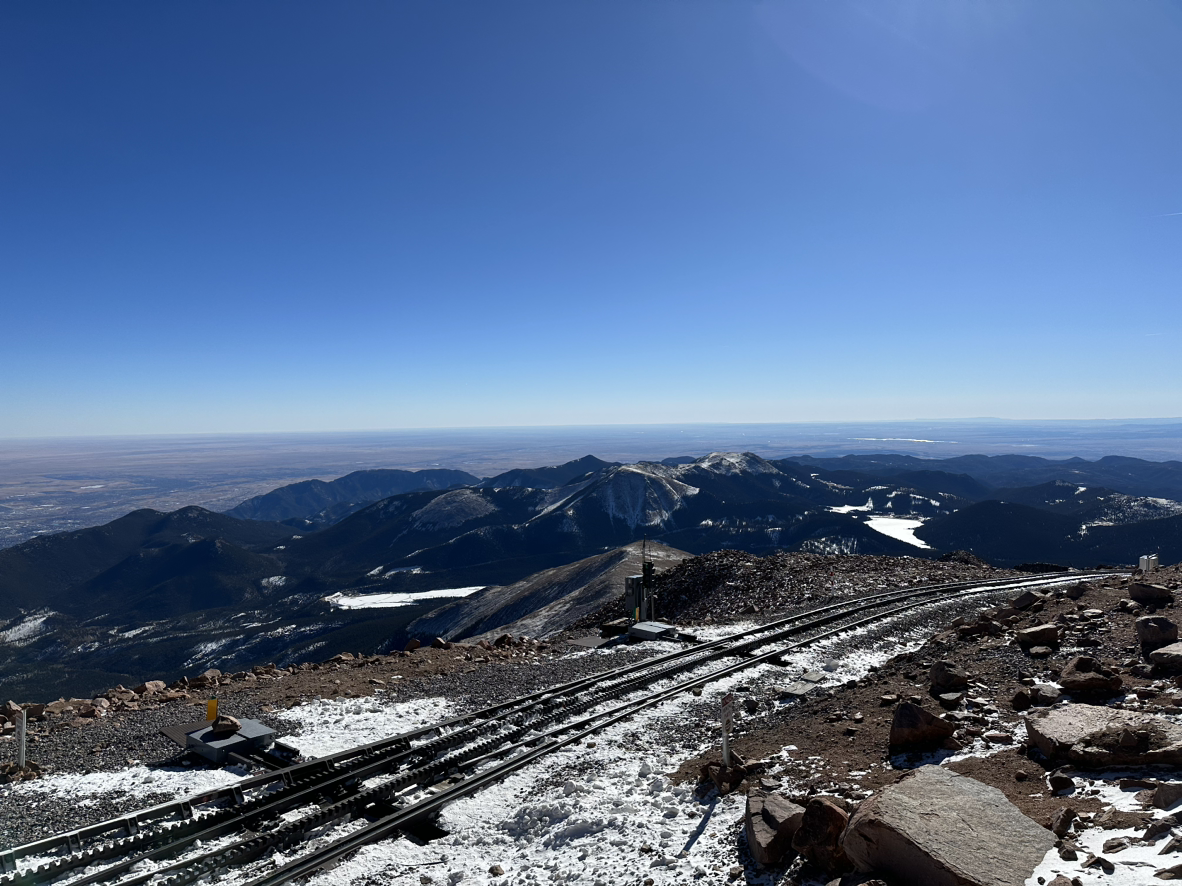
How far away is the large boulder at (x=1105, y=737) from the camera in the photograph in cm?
773

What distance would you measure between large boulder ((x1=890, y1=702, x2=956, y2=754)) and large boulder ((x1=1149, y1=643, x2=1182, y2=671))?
455 cm

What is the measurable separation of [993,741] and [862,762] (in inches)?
80.6

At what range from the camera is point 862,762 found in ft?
33.9

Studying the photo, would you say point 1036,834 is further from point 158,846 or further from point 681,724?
point 158,846

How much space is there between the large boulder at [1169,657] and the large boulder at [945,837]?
7.06m

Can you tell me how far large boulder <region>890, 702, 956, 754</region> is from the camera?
10.2 meters

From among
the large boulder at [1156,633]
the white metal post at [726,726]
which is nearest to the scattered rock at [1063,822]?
the white metal post at [726,726]

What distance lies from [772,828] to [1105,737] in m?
4.51

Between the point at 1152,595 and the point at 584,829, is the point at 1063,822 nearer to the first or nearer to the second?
the point at 584,829

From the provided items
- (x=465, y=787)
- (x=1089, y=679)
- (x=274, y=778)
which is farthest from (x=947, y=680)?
(x=274, y=778)

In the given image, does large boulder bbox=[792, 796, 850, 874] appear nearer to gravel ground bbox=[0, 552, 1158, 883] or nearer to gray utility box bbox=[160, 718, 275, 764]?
gravel ground bbox=[0, 552, 1158, 883]

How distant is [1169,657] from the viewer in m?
11.3

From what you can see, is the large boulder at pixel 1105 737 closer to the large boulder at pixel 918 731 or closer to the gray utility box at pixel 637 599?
the large boulder at pixel 918 731

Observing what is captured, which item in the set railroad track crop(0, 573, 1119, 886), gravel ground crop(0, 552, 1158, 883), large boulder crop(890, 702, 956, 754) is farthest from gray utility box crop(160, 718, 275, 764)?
large boulder crop(890, 702, 956, 754)
